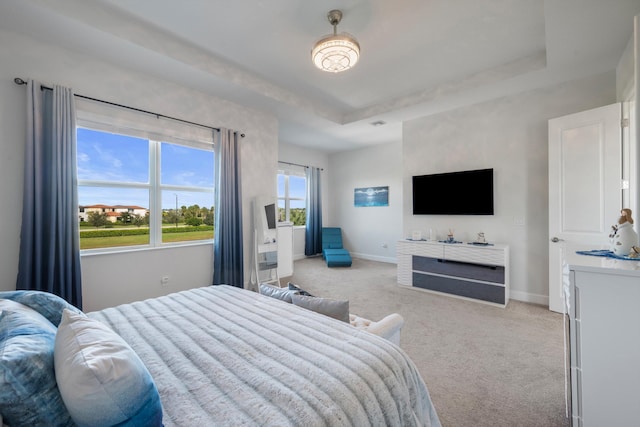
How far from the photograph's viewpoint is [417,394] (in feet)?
3.86

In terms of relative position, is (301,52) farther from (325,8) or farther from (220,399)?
(220,399)

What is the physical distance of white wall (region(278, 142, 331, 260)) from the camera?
633 centimetres

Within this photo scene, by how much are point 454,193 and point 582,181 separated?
1411mm

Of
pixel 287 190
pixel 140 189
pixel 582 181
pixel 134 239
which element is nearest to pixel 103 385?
pixel 134 239

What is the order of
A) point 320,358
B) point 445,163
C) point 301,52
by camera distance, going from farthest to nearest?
point 445,163 < point 301,52 < point 320,358

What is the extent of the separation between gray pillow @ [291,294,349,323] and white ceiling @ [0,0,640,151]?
2326 millimetres

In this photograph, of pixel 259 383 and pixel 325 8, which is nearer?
pixel 259 383

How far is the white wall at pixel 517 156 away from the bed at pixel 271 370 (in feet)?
10.4

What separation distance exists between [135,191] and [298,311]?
2772mm

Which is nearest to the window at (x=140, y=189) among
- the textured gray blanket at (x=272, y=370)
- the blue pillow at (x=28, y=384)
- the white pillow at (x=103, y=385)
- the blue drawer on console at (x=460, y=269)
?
the textured gray blanket at (x=272, y=370)

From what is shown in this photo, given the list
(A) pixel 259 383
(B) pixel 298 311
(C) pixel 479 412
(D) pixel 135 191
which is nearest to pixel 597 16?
(C) pixel 479 412

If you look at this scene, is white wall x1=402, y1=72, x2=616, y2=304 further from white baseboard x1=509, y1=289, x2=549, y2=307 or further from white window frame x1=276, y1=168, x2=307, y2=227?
white window frame x1=276, y1=168, x2=307, y2=227

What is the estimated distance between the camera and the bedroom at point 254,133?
2354 millimetres

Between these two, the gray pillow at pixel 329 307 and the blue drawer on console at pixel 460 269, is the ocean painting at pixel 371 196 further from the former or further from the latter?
the gray pillow at pixel 329 307
